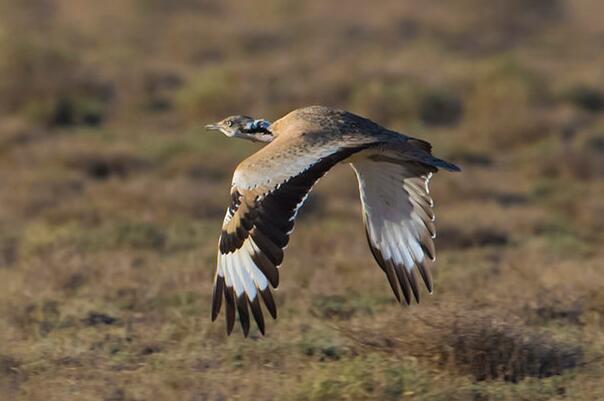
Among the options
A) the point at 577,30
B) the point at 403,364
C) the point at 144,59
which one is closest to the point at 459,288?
Result: the point at 403,364

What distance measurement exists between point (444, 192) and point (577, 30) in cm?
1852

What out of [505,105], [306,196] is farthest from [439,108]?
[306,196]

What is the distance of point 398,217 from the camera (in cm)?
676

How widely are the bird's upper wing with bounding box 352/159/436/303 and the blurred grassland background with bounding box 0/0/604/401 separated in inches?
13.3

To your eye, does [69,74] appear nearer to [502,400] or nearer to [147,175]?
[147,175]

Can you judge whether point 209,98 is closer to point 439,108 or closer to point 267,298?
point 439,108

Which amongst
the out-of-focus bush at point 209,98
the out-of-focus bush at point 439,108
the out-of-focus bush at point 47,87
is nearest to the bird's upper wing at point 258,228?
the out-of-focus bush at point 47,87

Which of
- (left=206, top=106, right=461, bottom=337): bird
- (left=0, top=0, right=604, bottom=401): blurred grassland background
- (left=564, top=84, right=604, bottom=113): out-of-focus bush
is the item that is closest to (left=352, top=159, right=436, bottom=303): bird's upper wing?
(left=206, top=106, right=461, bottom=337): bird

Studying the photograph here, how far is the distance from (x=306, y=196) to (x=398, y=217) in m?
1.30

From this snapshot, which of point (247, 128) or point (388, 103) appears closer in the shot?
point (247, 128)

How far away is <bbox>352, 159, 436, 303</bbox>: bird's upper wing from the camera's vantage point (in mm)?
6688

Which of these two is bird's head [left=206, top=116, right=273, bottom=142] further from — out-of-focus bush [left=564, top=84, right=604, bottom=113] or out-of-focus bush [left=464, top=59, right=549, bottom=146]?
out-of-focus bush [left=564, top=84, right=604, bottom=113]

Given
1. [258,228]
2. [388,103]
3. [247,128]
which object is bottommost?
[258,228]

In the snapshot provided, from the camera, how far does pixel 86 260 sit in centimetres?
856
